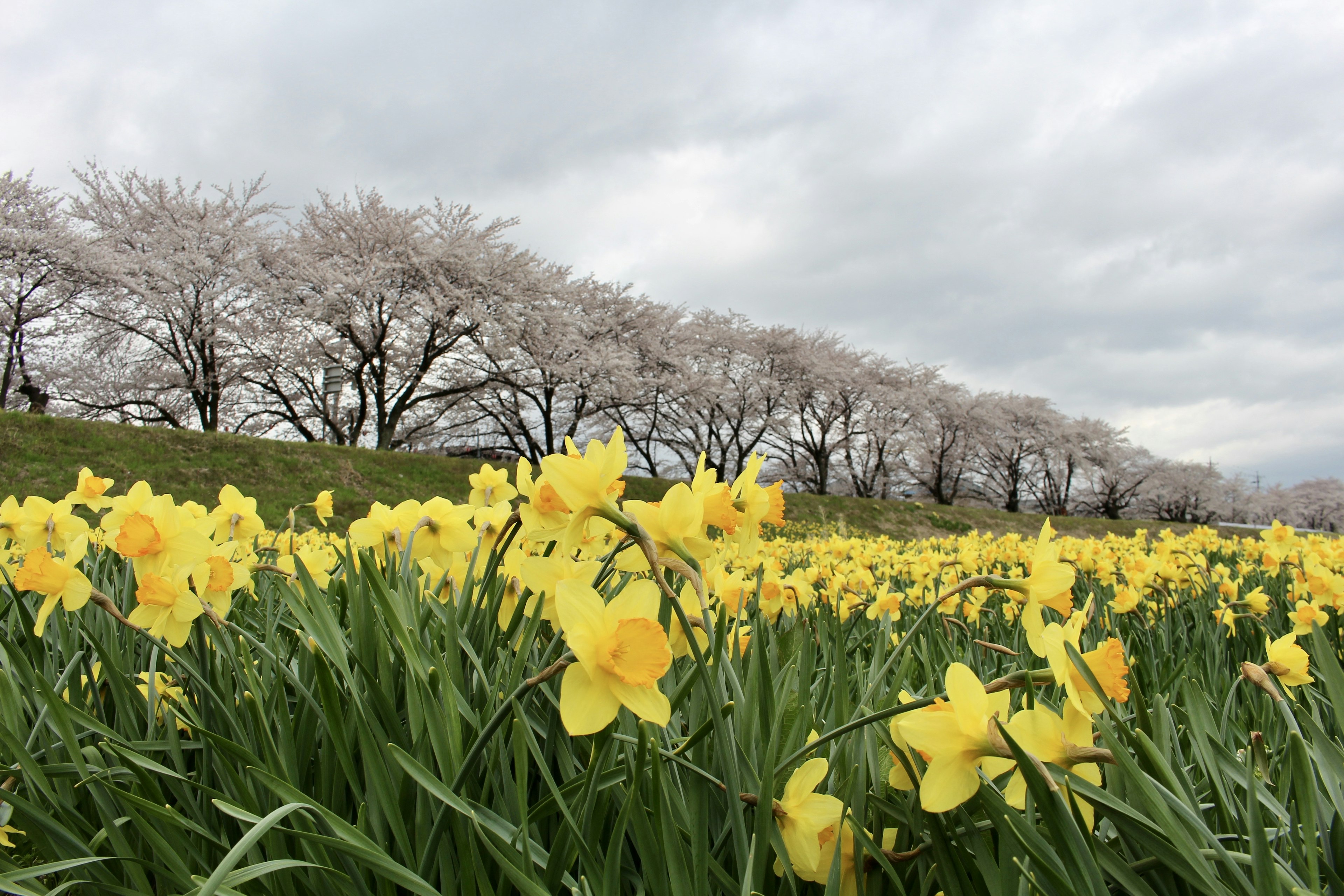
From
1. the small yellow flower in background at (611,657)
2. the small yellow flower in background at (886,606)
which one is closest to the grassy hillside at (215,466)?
the small yellow flower in background at (886,606)

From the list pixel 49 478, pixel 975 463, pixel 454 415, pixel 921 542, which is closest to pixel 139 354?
pixel 454 415

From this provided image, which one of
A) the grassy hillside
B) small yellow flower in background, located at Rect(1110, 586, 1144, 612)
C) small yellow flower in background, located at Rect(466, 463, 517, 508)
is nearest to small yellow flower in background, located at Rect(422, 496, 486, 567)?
small yellow flower in background, located at Rect(466, 463, 517, 508)

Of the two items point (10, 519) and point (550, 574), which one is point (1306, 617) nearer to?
point (550, 574)

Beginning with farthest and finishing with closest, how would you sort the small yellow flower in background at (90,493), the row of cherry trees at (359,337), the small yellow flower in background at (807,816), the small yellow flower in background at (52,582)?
1. the row of cherry trees at (359,337)
2. the small yellow flower in background at (90,493)
3. the small yellow flower in background at (52,582)
4. the small yellow flower in background at (807,816)

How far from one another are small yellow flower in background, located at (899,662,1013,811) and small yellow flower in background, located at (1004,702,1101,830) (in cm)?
3

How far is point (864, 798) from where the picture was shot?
31.3 inches

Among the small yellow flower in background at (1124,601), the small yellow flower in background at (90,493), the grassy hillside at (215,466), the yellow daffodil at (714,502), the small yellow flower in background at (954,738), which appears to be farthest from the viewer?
the grassy hillside at (215,466)

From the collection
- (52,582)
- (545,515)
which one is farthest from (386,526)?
(545,515)

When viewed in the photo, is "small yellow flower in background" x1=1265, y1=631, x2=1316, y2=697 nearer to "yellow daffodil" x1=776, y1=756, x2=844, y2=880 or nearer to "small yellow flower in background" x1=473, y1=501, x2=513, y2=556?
"yellow daffodil" x1=776, y1=756, x2=844, y2=880

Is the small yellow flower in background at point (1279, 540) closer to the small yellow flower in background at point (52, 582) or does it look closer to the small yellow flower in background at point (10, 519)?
the small yellow flower in background at point (52, 582)

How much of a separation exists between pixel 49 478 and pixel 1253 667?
12.7 meters

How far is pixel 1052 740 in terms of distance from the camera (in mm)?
637

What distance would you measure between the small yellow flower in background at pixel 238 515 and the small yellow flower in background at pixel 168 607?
49 centimetres

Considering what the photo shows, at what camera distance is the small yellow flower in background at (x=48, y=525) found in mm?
1417
